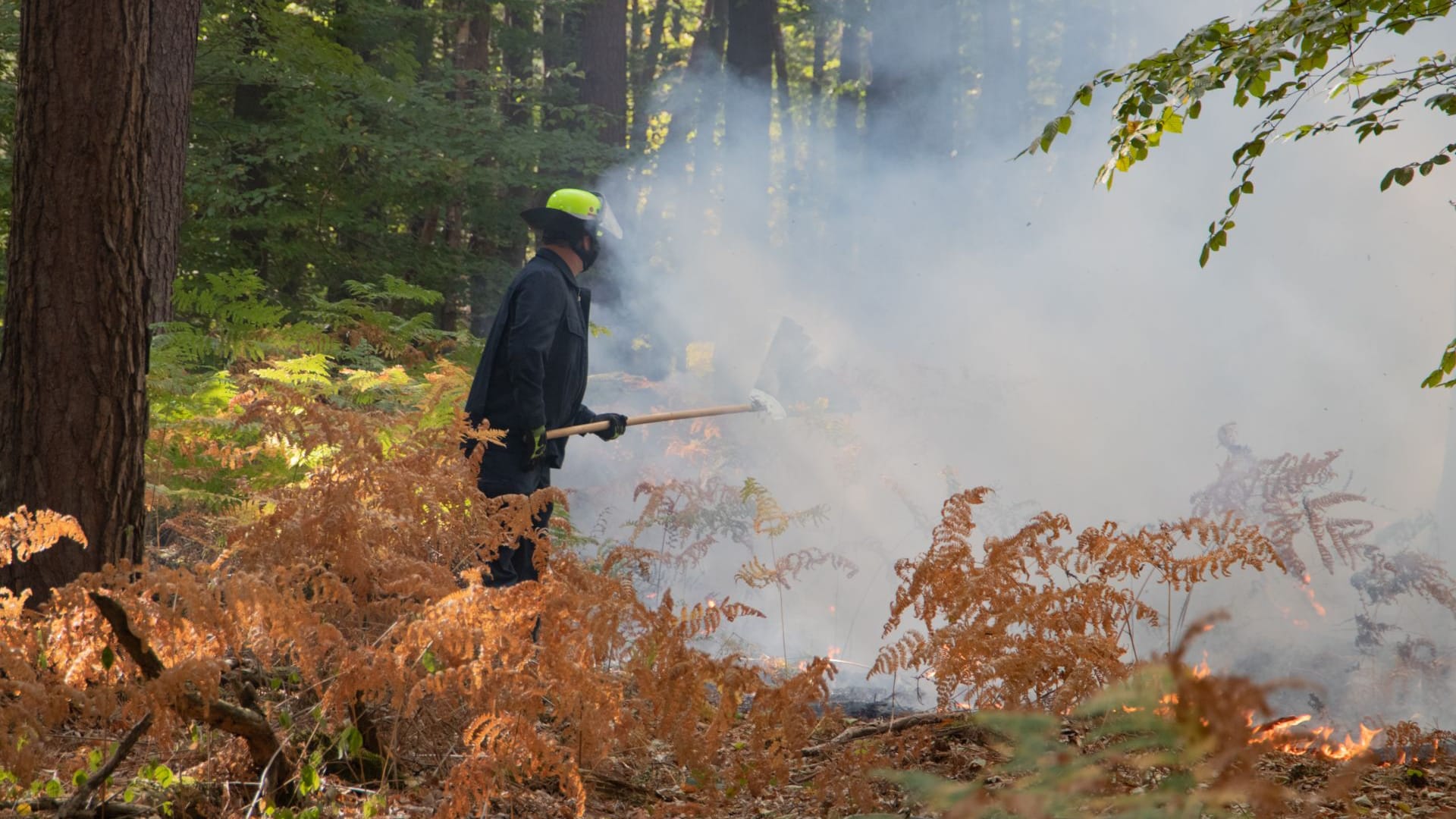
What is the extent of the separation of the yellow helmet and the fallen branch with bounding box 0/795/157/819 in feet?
9.97

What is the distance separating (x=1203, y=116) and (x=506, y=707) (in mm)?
10527

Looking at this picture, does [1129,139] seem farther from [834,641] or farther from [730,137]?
[730,137]

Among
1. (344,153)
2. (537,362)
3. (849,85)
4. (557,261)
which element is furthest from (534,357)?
(849,85)

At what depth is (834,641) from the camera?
23.4 ft

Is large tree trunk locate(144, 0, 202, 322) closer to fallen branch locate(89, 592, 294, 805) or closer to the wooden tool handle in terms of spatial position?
the wooden tool handle

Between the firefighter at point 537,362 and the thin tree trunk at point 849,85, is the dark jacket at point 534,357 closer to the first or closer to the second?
the firefighter at point 537,362

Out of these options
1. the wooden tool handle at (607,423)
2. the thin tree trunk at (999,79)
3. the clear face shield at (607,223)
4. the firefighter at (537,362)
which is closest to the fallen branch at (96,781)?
the firefighter at (537,362)

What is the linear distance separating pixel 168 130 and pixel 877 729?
5.31 m

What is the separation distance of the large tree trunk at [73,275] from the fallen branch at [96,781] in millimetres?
1215

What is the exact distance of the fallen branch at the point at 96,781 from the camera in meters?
2.41

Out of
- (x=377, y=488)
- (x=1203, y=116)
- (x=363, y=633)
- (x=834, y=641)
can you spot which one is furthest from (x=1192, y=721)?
(x=1203, y=116)

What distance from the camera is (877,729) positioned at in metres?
3.79

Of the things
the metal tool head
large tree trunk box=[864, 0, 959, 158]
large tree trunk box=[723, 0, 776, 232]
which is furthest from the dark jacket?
large tree trunk box=[864, 0, 959, 158]

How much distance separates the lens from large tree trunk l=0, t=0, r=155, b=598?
3402mm
